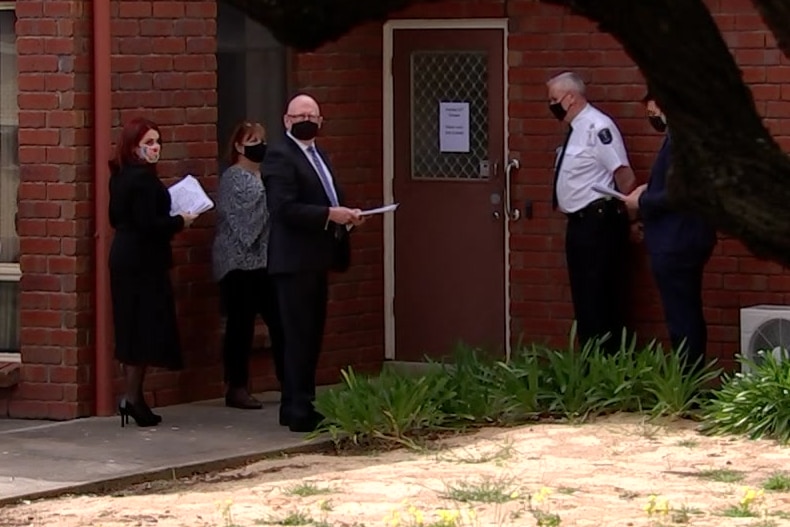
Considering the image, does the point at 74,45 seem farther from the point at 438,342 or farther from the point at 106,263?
the point at 438,342

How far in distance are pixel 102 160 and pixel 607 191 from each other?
9.63 ft

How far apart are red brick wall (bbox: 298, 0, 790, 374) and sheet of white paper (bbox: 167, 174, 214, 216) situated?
1.54 meters

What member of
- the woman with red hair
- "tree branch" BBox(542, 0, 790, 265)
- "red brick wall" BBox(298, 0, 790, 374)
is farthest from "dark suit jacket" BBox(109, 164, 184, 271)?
"tree branch" BBox(542, 0, 790, 265)

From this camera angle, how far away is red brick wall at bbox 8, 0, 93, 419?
1155 cm

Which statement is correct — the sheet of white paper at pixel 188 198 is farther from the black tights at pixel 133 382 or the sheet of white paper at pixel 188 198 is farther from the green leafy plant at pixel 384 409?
the green leafy plant at pixel 384 409

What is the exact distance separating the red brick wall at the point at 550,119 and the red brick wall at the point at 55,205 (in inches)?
67.7

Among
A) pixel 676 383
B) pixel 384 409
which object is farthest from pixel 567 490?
pixel 676 383

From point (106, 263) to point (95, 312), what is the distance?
1.01 ft

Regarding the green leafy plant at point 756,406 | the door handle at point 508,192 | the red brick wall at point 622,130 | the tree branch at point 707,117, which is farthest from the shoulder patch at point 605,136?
the tree branch at point 707,117

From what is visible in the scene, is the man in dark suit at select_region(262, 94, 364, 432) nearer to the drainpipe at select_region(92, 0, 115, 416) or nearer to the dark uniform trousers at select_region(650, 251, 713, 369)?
the drainpipe at select_region(92, 0, 115, 416)

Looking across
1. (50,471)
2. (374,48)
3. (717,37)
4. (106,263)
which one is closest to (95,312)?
(106,263)

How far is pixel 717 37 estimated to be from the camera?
16.9 ft

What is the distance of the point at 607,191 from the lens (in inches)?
468

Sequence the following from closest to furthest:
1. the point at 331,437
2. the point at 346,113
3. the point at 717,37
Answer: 1. the point at 717,37
2. the point at 331,437
3. the point at 346,113
